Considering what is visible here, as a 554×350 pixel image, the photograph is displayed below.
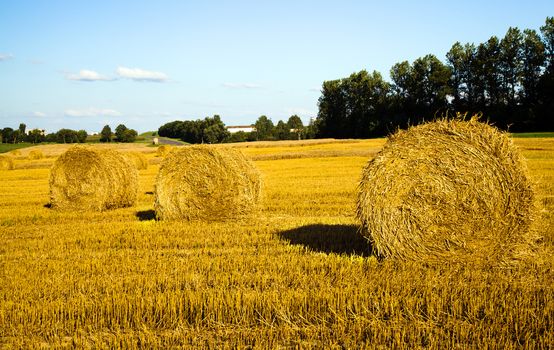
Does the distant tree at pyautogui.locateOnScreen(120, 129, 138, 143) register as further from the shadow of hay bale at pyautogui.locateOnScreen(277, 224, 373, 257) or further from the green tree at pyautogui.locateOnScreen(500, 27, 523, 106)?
the shadow of hay bale at pyautogui.locateOnScreen(277, 224, 373, 257)

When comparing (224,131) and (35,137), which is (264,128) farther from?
(35,137)

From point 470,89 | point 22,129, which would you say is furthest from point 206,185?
point 22,129

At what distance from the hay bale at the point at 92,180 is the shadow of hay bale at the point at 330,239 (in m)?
6.53

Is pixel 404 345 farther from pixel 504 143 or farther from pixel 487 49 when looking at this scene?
pixel 487 49

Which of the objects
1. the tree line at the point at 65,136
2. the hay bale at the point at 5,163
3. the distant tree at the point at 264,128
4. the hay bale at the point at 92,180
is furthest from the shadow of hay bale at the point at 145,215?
the distant tree at the point at 264,128

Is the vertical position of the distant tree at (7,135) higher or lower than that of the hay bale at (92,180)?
higher

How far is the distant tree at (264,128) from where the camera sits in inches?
3683

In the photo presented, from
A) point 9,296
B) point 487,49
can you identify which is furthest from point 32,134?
point 9,296

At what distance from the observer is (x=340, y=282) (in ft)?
21.8

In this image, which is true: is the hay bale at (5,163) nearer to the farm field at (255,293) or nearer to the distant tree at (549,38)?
the farm field at (255,293)

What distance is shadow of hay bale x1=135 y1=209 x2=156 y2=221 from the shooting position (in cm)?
1293

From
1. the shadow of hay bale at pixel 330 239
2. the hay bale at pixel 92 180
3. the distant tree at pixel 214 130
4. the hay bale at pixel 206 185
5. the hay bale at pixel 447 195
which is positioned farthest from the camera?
the distant tree at pixel 214 130

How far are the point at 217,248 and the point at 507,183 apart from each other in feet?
15.3

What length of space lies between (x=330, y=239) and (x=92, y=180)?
816 cm
